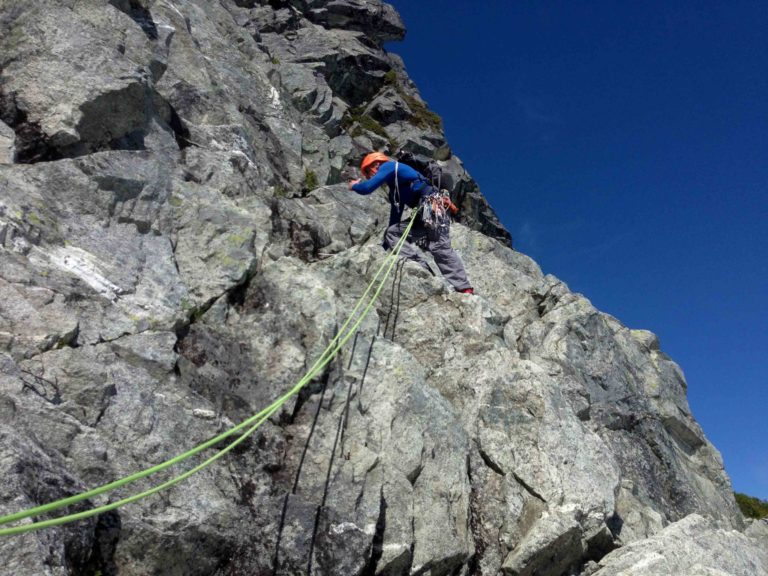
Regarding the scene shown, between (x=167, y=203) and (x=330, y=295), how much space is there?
3680 millimetres

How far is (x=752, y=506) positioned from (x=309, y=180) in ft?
70.7

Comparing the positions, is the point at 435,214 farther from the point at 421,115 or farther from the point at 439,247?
the point at 421,115

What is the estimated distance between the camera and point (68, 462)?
249 inches

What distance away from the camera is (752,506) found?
79.6ft

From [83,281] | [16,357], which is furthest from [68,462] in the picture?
[83,281]

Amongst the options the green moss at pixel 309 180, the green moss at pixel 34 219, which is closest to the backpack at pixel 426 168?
the green moss at pixel 309 180

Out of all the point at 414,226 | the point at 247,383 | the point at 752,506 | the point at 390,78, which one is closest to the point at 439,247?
the point at 414,226

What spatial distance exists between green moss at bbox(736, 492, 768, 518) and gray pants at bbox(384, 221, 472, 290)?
1723 cm

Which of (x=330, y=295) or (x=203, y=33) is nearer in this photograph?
(x=330, y=295)

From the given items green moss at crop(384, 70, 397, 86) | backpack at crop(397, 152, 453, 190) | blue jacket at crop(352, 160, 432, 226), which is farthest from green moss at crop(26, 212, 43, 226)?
green moss at crop(384, 70, 397, 86)

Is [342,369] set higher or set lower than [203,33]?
lower

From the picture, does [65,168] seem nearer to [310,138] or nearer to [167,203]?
[167,203]

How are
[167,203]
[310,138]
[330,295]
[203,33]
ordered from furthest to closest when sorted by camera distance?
[310,138], [203,33], [167,203], [330,295]

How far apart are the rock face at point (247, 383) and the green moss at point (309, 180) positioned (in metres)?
3.16
